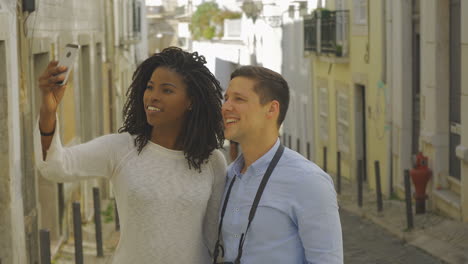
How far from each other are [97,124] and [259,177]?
1458 cm

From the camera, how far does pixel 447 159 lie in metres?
13.8

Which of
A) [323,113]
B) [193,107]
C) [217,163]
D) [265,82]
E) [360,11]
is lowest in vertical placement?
[323,113]

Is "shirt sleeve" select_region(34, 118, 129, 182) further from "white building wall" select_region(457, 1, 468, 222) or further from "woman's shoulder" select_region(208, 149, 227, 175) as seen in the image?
"white building wall" select_region(457, 1, 468, 222)

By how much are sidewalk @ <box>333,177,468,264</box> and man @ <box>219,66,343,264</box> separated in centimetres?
686

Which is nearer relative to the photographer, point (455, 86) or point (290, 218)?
point (290, 218)

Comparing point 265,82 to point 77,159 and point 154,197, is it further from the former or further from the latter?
point 77,159

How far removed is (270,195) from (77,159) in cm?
Result: 93

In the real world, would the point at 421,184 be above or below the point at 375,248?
above

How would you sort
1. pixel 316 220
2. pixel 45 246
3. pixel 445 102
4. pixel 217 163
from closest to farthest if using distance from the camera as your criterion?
pixel 316 220 → pixel 217 163 → pixel 45 246 → pixel 445 102

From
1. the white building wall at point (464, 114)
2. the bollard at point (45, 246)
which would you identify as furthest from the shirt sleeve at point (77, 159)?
the white building wall at point (464, 114)

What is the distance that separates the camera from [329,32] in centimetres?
2211

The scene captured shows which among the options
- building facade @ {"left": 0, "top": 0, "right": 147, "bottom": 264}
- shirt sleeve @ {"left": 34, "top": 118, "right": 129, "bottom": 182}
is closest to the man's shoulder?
shirt sleeve @ {"left": 34, "top": 118, "right": 129, "bottom": 182}

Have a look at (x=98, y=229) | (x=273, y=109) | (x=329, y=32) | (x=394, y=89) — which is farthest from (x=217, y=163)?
(x=329, y=32)

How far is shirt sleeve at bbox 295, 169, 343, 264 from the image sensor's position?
3.54 m
